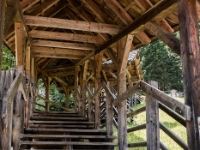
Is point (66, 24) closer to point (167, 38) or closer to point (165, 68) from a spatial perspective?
point (167, 38)

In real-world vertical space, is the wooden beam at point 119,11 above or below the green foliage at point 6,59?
below

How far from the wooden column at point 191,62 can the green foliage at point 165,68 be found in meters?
19.9

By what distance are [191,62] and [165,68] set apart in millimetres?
20791

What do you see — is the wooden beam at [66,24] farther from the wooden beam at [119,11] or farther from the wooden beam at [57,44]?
the wooden beam at [57,44]

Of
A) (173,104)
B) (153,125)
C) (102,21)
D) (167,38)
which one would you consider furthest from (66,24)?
(173,104)

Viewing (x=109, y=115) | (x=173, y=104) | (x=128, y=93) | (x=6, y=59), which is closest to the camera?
(x=173, y=104)

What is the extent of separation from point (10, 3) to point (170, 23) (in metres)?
2.84

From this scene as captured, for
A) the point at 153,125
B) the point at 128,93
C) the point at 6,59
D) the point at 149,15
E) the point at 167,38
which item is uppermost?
the point at 6,59

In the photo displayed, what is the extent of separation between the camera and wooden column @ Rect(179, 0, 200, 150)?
243 cm

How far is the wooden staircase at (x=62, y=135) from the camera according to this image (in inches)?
182

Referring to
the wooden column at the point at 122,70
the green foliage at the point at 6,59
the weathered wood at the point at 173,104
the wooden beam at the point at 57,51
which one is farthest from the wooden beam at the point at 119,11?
the green foliage at the point at 6,59

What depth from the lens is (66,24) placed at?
514cm

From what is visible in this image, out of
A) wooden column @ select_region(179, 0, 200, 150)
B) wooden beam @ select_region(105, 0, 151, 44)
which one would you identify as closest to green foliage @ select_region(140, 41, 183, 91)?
wooden beam @ select_region(105, 0, 151, 44)

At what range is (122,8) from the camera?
474cm
